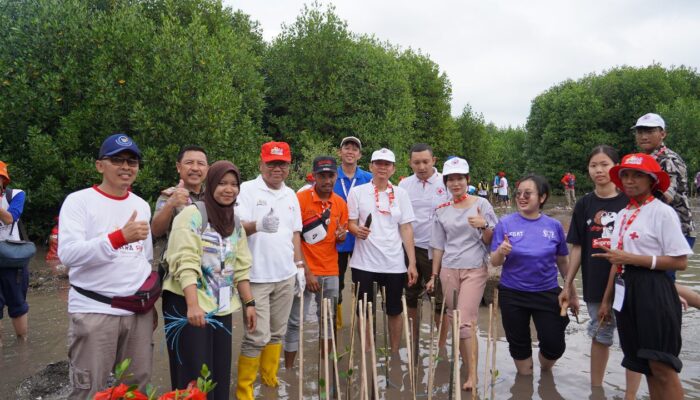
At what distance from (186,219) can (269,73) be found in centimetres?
1897

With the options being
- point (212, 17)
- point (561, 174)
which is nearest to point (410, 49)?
point (561, 174)

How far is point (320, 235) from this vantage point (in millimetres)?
5395

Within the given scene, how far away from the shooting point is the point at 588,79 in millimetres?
46281

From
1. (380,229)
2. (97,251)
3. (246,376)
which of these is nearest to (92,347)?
(97,251)

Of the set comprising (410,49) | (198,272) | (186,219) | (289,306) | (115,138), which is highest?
(410,49)

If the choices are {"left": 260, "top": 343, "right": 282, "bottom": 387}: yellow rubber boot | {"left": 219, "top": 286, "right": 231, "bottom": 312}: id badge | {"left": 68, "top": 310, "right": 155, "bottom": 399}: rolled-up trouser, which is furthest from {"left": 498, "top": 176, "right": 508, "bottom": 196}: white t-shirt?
{"left": 68, "top": 310, "right": 155, "bottom": 399}: rolled-up trouser

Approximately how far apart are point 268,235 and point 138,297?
55.3 inches

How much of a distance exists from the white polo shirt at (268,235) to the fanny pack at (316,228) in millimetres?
582

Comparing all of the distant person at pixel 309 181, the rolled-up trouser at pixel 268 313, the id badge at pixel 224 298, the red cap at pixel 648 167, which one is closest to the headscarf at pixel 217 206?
the id badge at pixel 224 298

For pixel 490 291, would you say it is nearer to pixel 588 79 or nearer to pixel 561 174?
pixel 561 174

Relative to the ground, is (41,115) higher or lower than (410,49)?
lower

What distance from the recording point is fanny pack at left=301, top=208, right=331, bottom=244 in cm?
538

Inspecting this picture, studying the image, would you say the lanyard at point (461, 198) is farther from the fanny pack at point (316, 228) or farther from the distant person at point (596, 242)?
the fanny pack at point (316, 228)

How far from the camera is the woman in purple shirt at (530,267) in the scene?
4742 mm
